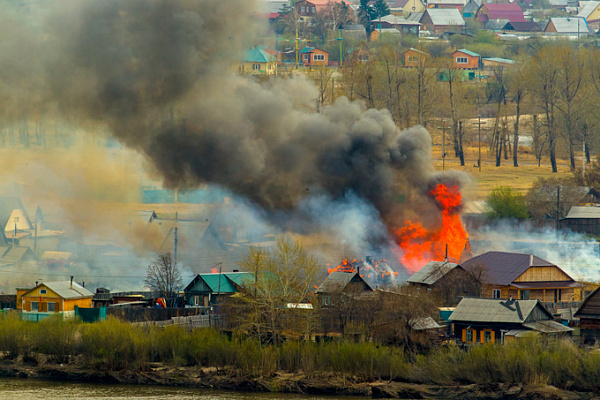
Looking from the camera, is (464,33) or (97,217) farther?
(464,33)

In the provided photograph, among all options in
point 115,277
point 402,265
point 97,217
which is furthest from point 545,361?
point 97,217

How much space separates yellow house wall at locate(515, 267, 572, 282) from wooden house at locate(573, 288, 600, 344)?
10791mm

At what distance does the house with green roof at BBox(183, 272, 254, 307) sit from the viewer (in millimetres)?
66562

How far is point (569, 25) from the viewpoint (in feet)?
577

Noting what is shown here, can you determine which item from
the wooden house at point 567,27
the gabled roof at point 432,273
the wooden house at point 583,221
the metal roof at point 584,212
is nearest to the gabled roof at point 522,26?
the wooden house at point 567,27

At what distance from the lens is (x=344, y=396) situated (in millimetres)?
52281

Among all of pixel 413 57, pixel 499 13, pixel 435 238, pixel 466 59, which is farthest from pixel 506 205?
pixel 499 13

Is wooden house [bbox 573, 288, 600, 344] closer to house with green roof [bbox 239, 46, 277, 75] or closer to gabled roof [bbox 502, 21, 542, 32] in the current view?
house with green roof [bbox 239, 46, 277, 75]

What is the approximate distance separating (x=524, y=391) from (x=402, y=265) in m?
24.4

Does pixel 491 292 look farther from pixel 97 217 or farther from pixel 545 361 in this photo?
pixel 97 217

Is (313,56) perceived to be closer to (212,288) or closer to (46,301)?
(212,288)

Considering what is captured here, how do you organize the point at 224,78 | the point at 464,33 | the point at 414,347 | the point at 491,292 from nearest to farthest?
the point at 414,347
the point at 491,292
the point at 224,78
the point at 464,33

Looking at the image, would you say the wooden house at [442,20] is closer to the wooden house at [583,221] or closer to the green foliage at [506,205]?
the green foliage at [506,205]

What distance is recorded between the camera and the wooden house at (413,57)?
129m
